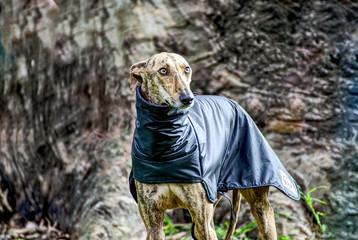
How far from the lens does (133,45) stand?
18.6 ft

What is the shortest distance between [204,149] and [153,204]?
0.49 meters

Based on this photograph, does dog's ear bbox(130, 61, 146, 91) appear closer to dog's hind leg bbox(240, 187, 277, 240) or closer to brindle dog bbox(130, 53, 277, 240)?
brindle dog bbox(130, 53, 277, 240)

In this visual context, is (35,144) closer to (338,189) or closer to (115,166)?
(115,166)

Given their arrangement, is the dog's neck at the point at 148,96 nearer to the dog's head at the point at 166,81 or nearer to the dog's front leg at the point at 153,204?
the dog's head at the point at 166,81

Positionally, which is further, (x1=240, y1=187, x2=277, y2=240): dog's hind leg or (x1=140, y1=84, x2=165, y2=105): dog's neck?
(x1=240, y1=187, x2=277, y2=240): dog's hind leg

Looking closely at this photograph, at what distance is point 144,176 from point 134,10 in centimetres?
276

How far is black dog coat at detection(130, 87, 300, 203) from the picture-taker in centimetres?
329

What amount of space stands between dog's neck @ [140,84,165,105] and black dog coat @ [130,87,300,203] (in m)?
0.04

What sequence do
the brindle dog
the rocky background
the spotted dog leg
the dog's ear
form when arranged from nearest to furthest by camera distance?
the brindle dog → the spotted dog leg → the dog's ear → the rocky background

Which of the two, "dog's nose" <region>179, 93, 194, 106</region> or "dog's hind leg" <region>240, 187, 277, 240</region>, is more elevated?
"dog's nose" <region>179, 93, 194, 106</region>

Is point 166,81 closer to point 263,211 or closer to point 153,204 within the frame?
point 153,204

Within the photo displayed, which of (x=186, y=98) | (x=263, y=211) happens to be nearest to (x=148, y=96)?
(x=186, y=98)

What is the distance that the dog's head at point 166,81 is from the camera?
10.5 feet

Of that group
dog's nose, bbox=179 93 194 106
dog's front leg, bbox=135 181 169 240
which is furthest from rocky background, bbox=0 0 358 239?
dog's nose, bbox=179 93 194 106
